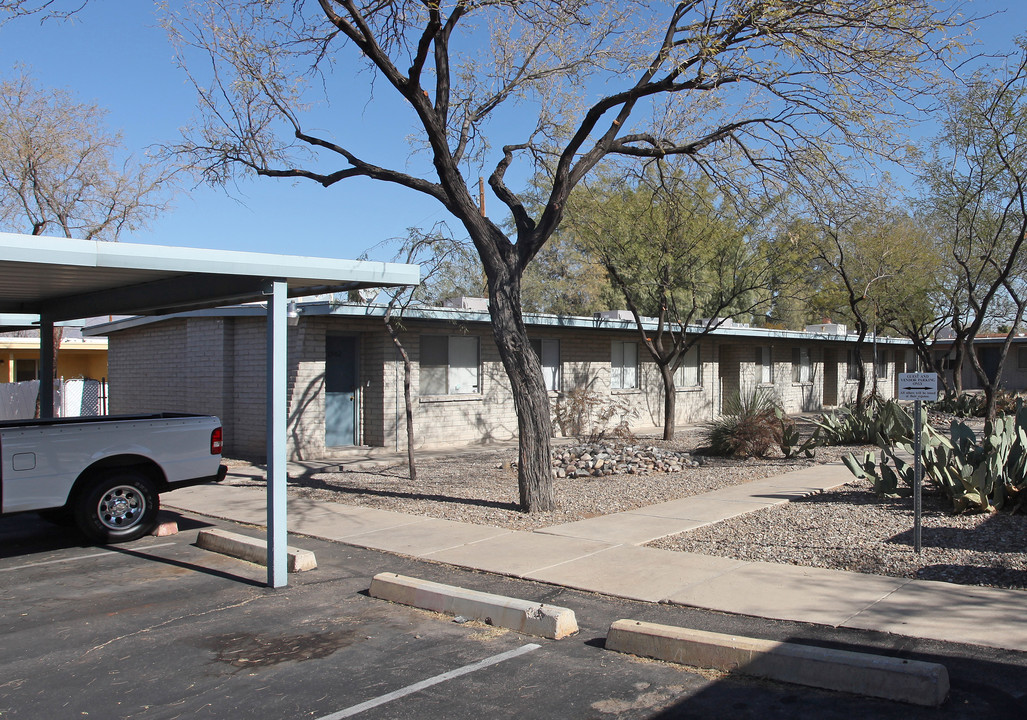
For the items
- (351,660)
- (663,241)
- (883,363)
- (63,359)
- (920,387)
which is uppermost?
(663,241)

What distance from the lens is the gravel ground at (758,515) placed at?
793cm

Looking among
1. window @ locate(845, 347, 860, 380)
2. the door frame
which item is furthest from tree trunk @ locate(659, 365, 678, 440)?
window @ locate(845, 347, 860, 380)

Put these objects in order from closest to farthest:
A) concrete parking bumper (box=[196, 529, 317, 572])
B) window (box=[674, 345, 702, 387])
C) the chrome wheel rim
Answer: concrete parking bumper (box=[196, 529, 317, 572]) < the chrome wheel rim < window (box=[674, 345, 702, 387])

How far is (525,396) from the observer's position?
1095cm

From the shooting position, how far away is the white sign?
8008mm

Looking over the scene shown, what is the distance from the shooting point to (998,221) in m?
A: 19.9

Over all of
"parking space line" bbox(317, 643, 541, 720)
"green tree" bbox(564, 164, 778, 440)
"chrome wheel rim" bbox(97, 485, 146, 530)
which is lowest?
"parking space line" bbox(317, 643, 541, 720)

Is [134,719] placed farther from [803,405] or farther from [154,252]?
[803,405]

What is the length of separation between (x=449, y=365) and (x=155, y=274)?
10.5 m

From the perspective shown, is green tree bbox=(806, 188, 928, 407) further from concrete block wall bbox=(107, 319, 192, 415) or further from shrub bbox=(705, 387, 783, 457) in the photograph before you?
concrete block wall bbox=(107, 319, 192, 415)

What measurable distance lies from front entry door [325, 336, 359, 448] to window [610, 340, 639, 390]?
25.9ft

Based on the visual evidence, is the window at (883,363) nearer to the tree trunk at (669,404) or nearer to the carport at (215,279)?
the tree trunk at (669,404)

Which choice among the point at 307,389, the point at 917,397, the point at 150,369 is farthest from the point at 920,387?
the point at 150,369

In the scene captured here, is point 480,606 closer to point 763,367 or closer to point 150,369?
point 150,369
